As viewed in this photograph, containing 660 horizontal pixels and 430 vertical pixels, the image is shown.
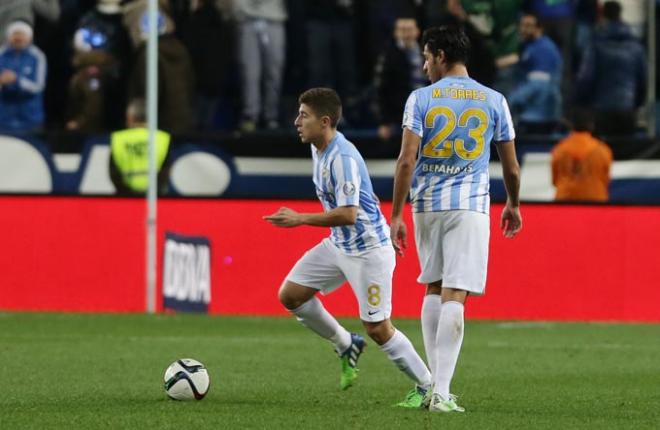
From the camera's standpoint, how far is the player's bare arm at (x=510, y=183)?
8.33m

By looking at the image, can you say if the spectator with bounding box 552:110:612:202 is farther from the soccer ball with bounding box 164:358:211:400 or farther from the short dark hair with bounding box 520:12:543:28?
the soccer ball with bounding box 164:358:211:400

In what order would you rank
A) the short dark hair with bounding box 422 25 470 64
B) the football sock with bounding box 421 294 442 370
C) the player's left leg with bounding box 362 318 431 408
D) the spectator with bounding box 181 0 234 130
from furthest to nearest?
1. the spectator with bounding box 181 0 234 130
2. the player's left leg with bounding box 362 318 431 408
3. the football sock with bounding box 421 294 442 370
4. the short dark hair with bounding box 422 25 470 64

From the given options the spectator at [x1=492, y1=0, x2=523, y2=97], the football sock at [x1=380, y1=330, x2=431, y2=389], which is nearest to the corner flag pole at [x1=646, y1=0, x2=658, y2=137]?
the spectator at [x1=492, y1=0, x2=523, y2=97]

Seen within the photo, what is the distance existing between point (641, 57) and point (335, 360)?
5.88m

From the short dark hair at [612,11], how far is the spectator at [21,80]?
566 cm

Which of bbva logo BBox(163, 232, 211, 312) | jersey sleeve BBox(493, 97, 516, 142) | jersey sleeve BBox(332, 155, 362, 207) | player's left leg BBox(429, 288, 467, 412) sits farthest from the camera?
bbva logo BBox(163, 232, 211, 312)

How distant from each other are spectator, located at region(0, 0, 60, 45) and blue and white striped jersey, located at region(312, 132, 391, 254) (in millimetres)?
8090

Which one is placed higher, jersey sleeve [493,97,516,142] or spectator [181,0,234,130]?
spectator [181,0,234,130]

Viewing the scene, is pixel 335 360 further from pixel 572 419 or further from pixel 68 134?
pixel 68 134

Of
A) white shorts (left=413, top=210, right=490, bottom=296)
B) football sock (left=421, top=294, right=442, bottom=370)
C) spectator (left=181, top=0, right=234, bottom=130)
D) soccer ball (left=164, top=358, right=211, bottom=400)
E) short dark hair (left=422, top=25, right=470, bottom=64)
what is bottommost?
Result: soccer ball (left=164, top=358, right=211, bottom=400)

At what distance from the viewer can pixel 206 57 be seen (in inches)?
657

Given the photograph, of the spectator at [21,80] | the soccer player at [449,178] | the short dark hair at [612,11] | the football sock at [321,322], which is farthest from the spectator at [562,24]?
the soccer player at [449,178]

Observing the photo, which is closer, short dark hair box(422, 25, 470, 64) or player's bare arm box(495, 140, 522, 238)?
short dark hair box(422, 25, 470, 64)

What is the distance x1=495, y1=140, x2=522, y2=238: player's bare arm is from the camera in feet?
27.3
